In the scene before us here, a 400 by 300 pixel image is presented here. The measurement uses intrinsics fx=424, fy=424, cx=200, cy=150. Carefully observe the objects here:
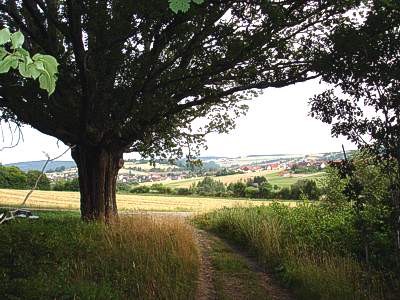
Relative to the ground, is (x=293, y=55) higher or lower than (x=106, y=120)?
higher

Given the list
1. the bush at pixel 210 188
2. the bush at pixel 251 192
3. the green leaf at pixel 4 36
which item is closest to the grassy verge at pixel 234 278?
the green leaf at pixel 4 36

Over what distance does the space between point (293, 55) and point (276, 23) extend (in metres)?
3.11

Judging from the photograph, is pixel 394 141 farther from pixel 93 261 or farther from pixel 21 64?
pixel 93 261

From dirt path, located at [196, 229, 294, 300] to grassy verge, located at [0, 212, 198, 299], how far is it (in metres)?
0.34

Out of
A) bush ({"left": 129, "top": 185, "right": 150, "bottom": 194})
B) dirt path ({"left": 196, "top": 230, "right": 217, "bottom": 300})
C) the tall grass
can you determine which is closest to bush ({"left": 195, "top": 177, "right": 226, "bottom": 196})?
bush ({"left": 129, "top": 185, "right": 150, "bottom": 194})

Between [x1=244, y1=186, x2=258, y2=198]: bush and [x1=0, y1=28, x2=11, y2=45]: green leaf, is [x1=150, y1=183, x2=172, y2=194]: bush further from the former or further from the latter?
[x1=0, y1=28, x2=11, y2=45]: green leaf

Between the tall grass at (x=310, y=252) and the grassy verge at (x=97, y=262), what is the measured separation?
1870mm

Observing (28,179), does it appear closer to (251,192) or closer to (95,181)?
(95,181)

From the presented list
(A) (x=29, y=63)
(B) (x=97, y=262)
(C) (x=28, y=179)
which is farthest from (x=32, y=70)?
(B) (x=97, y=262)

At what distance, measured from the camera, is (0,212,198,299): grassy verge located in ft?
21.2

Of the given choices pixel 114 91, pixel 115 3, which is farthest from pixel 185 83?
pixel 115 3

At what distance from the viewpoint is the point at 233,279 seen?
333 inches

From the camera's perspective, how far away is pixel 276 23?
8.34 m

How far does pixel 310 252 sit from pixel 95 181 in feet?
21.4
